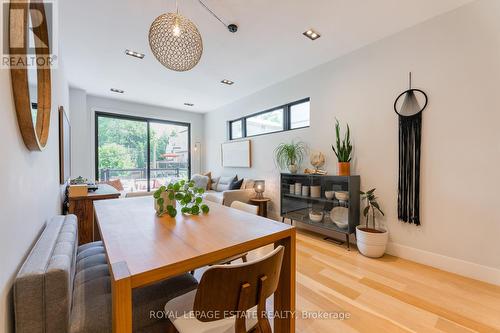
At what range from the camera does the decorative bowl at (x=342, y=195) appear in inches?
108

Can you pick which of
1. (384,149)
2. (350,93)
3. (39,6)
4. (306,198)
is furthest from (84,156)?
(384,149)

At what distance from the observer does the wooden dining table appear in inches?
27.8

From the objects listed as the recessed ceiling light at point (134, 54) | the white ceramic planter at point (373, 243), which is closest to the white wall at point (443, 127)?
the white ceramic planter at point (373, 243)

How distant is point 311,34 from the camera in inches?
98.3

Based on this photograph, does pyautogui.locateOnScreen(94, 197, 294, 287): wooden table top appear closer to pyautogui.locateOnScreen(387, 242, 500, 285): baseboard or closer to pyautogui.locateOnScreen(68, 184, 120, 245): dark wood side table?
pyautogui.locateOnScreen(68, 184, 120, 245): dark wood side table

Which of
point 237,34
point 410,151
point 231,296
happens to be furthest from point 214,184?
point 231,296

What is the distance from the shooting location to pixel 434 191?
2285 millimetres

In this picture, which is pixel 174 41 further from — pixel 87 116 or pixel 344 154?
pixel 87 116

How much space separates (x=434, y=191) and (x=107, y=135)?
6304 millimetres

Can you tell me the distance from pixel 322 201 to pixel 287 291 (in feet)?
7.01

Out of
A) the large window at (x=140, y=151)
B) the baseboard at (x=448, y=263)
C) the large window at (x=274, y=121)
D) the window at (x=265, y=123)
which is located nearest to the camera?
the baseboard at (x=448, y=263)

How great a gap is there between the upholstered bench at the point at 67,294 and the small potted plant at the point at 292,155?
266 cm

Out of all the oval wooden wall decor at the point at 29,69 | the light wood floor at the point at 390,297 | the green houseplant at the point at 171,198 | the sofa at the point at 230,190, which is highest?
the oval wooden wall decor at the point at 29,69

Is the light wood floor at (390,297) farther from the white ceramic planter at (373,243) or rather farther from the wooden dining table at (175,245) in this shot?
the wooden dining table at (175,245)
